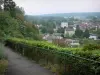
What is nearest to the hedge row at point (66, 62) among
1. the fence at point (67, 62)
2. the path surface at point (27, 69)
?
the fence at point (67, 62)

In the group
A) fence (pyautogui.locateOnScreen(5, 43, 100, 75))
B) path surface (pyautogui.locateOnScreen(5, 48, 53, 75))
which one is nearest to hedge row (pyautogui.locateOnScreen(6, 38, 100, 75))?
fence (pyautogui.locateOnScreen(5, 43, 100, 75))

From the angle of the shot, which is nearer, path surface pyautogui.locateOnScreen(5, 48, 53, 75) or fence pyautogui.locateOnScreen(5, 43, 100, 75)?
fence pyautogui.locateOnScreen(5, 43, 100, 75)

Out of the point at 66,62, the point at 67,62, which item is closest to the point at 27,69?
the point at 66,62

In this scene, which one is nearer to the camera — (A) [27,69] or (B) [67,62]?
(B) [67,62]

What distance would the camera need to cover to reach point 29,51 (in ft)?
59.5

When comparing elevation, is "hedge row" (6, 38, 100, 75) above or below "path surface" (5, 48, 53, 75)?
above

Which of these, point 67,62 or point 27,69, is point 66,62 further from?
point 27,69

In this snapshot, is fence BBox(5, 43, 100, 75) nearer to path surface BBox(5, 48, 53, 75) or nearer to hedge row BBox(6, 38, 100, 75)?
hedge row BBox(6, 38, 100, 75)

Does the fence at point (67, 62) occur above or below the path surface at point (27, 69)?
above

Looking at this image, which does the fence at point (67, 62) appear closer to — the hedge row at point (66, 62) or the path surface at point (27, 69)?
the hedge row at point (66, 62)

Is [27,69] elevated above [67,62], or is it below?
below

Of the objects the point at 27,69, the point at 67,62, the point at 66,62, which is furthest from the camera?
the point at 27,69

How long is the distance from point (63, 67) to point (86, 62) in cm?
239

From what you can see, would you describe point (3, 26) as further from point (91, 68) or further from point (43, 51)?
point (91, 68)
